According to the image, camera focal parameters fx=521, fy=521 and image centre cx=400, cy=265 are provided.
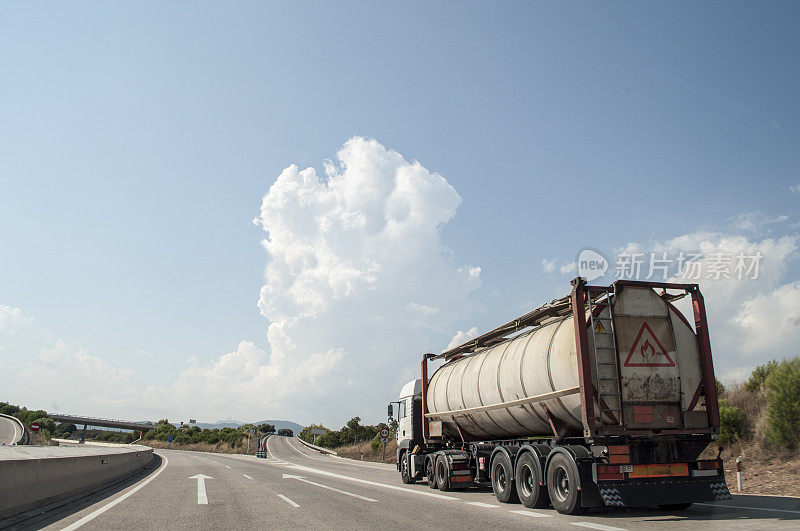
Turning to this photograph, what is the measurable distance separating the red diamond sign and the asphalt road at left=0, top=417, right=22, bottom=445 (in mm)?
50946

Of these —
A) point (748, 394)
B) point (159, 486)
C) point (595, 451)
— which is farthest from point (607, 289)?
point (159, 486)

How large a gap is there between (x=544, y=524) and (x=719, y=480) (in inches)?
147

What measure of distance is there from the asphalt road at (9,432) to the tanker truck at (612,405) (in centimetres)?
4854

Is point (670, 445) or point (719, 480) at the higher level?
point (670, 445)

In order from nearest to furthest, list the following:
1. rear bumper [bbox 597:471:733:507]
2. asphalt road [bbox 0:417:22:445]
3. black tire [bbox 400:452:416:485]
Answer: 1. rear bumper [bbox 597:471:733:507]
2. black tire [bbox 400:452:416:485]
3. asphalt road [bbox 0:417:22:445]

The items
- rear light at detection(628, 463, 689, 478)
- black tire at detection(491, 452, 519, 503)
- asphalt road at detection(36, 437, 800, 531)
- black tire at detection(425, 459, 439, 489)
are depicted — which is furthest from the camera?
black tire at detection(425, 459, 439, 489)

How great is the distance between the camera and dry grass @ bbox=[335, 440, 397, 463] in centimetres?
3866

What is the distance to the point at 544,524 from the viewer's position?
8328mm

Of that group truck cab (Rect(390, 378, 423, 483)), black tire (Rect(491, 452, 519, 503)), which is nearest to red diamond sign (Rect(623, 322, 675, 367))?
black tire (Rect(491, 452, 519, 503))

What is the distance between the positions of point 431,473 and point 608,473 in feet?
28.2

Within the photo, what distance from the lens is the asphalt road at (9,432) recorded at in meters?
45.9

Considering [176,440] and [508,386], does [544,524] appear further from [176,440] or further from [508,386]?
[176,440]

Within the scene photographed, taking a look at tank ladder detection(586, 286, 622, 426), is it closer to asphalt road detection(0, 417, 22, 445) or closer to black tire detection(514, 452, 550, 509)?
black tire detection(514, 452, 550, 509)

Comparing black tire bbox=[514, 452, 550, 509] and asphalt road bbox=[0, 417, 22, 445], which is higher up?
black tire bbox=[514, 452, 550, 509]
